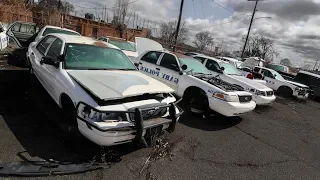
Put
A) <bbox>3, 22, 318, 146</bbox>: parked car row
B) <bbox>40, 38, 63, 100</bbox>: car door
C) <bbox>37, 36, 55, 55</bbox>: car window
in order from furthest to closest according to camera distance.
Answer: <bbox>37, 36, 55, 55</bbox>: car window, <bbox>40, 38, 63, 100</bbox>: car door, <bbox>3, 22, 318, 146</bbox>: parked car row

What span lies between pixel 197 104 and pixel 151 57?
214cm

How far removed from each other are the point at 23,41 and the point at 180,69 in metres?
7.04

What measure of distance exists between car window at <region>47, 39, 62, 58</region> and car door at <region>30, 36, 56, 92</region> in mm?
250

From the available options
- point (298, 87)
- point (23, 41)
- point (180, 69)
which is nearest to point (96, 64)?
point (180, 69)

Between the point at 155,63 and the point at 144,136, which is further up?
the point at 155,63

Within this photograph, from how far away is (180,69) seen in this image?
20.3 feet

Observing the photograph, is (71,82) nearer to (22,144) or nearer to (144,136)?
(22,144)

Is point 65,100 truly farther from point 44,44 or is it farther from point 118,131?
point 44,44

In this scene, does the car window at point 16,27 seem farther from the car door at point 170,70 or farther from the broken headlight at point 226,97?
the broken headlight at point 226,97

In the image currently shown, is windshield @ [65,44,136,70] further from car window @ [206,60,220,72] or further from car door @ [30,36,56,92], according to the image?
car window @ [206,60,220,72]

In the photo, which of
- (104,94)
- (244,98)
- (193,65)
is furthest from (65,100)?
(244,98)

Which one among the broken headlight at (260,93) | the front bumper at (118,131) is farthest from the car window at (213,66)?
the front bumper at (118,131)

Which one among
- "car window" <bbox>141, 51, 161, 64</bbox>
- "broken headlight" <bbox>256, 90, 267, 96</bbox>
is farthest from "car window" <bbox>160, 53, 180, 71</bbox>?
"broken headlight" <bbox>256, 90, 267, 96</bbox>

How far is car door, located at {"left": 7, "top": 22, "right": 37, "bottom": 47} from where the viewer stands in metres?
9.12
